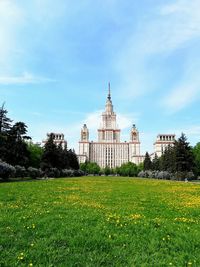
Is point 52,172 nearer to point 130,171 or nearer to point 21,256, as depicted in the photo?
point 21,256

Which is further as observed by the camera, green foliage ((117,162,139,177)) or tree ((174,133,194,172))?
green foliage ((117,162,139,177))

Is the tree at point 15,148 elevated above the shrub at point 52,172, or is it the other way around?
the tree at point 15,148

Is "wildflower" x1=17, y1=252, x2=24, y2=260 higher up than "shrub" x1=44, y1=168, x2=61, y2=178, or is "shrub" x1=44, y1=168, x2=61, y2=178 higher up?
"shrub" x1=44, y1=168, x2=61, y2=178

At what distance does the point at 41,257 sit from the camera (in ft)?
21.8

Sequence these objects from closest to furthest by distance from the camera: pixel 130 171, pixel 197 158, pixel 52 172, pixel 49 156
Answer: pixel 52 172 → pixel 49 156 → pixel 197 158 → pixel 130 171

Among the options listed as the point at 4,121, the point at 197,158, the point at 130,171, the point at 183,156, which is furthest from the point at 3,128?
the point at 130,171

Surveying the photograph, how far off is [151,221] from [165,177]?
78.9 m

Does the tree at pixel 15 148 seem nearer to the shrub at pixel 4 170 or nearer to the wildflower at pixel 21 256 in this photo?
the shrub at pixel 4 170

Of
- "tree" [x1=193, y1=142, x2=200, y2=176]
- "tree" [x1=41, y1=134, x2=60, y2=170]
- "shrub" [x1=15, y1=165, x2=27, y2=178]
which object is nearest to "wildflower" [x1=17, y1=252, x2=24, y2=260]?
"shrub" [x1=15, y1=165, x2=27, y2=178]

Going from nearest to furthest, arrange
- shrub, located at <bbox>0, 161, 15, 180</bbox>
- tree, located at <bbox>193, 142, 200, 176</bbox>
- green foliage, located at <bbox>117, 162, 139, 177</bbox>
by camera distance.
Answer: shrub, located at <bbox>0, 161, 15, 180</bbox> < tree, located at <bbox>193, 142, 200, 176</bbox> < green foliage, located at <bbox>117, 162, 139, 177</bbox>

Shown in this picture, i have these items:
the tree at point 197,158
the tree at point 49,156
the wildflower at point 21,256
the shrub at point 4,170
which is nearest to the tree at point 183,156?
the tree at point 197,158

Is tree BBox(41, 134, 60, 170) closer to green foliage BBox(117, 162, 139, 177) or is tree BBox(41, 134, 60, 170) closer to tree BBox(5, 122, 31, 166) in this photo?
tree BBox(5, 122, 31, 166)

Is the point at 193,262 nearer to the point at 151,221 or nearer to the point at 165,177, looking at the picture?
the point at 151,221

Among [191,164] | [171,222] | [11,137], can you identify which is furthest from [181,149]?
[171,222]
